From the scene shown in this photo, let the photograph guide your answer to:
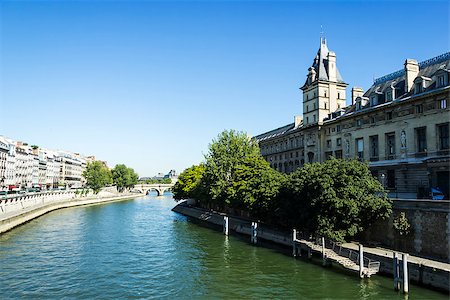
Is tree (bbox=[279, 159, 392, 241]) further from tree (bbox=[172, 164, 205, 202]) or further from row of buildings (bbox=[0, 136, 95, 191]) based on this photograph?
row of buildings (bbox=[0, 136, 95, 191])

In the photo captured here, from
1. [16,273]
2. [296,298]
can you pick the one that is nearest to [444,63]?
[296,298]

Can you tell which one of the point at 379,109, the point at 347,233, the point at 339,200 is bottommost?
the point at 347,233

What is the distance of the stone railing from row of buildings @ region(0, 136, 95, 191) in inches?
513

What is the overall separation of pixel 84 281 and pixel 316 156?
146 ft

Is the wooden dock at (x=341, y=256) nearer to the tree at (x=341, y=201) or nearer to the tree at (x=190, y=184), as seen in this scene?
the tree at (x=341, y=201)

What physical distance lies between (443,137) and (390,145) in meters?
7.91

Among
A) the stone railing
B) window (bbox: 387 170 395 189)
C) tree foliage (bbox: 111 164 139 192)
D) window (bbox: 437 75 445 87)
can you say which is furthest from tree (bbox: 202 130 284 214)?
tree foliage (bbox: 111 164 139 192)

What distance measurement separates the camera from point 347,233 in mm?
33219

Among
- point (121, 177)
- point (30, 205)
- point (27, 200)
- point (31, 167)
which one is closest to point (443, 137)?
point (27, 200)

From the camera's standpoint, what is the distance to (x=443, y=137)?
3947cm

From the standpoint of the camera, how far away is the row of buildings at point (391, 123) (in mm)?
40000

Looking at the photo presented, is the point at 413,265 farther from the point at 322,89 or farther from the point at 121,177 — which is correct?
the point at 121,177

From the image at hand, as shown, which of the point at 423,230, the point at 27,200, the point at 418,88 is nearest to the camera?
the point at 423,230

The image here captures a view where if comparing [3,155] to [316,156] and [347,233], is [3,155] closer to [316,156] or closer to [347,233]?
[316,156]
